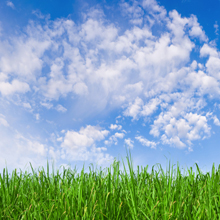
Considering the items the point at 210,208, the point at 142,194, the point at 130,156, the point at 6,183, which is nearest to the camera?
the point at 210,208

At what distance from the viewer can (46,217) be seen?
9.54 ft

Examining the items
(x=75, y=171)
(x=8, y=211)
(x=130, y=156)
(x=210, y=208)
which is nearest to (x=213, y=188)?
(x=210, y=208)

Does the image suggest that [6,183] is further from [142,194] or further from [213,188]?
[213,188]

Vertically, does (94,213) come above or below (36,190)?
below

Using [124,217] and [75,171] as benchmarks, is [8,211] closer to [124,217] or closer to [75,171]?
[75,171]

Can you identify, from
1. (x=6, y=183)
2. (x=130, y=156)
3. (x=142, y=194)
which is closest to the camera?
(x=130, y=156)

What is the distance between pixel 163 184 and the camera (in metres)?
3.57

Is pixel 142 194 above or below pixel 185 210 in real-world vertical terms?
above

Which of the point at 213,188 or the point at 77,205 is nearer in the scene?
the point at 77,205

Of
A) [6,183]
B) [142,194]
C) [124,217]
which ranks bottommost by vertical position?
[124,217]

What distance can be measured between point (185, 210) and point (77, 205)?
1404 mm

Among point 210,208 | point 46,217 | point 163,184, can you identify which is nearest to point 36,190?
point 46,217

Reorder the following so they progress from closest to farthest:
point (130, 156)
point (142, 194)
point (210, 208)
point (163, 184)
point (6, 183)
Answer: point (210, 208)
point (130, 156)
point (142, 194)
point (163, 184)
point (6, 183)

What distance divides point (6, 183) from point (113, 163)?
1.96 meters
